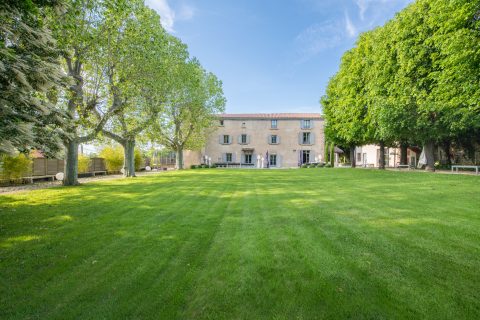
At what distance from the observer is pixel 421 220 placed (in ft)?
18.3

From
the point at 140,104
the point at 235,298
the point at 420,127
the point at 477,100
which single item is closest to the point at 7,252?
the point at 235,298

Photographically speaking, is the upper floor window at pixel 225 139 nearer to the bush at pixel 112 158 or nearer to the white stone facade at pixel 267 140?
the white stone facade at pixel 267 140

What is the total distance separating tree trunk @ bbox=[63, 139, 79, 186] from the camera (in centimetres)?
1321

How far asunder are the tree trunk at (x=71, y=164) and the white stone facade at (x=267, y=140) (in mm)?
27943

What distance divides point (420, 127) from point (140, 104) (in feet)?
67.8

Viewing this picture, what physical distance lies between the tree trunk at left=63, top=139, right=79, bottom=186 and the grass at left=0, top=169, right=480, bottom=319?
280 inches

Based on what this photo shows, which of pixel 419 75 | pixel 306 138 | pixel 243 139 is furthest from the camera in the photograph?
pixel 243 139

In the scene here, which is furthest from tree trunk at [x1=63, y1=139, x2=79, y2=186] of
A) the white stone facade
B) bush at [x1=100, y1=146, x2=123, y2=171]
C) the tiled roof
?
the tiled roof

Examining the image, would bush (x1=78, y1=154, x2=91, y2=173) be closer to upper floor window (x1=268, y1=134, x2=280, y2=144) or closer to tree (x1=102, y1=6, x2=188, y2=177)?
tree (x1=102, y1=6, x2=188, y2=177)

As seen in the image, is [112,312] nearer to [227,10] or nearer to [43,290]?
[43,290]

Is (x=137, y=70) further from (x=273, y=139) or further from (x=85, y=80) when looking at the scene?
(x=273, y=139)

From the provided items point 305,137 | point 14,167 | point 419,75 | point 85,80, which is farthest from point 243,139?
point 14,167

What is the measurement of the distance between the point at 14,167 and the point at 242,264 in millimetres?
16764

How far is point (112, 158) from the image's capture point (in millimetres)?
24828
